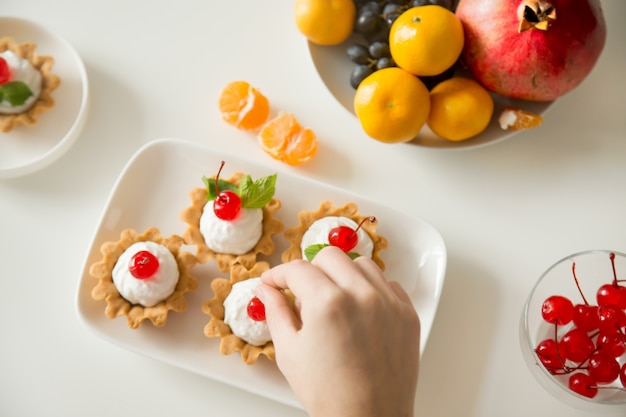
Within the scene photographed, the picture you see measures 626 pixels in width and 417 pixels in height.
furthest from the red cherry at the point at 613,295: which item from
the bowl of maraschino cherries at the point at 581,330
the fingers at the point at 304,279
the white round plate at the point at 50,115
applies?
the white round plate at the point at 50,115

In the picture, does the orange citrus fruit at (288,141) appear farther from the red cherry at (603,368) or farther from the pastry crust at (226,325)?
the red cherry at (603,368)

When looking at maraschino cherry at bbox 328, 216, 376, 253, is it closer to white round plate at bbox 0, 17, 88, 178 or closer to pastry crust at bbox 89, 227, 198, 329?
pastry crust at bbox 89, 227, 198, 329

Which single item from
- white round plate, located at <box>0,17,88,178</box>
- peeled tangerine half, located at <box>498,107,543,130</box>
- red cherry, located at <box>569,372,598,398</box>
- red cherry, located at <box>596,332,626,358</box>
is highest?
white round plate, located at <box>0,17,88,178</box>

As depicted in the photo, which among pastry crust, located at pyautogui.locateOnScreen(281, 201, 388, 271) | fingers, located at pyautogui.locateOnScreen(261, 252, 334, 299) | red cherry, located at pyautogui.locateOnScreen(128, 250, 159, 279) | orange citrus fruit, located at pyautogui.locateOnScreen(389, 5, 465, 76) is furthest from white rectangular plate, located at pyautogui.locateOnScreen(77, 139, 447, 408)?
fingers, located at pyautogui.locateOnScreen(261, 252, 334, 299)

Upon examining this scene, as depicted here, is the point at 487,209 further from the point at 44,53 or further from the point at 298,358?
the point at 44,53

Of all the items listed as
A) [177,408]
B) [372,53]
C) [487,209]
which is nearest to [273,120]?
[372,53]

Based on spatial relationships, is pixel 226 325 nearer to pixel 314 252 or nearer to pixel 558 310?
pixel 314 252
